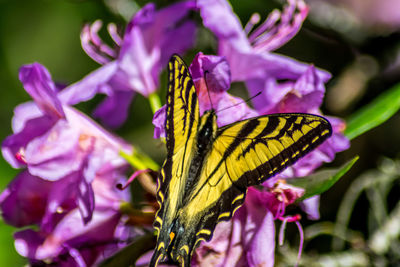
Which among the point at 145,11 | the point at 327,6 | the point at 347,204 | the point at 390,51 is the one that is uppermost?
the point at 145,11

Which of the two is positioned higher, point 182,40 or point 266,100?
point 182,40

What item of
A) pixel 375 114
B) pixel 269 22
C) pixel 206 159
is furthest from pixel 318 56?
pixel 206 159

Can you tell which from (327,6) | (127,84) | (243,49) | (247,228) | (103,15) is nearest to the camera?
(247,228)

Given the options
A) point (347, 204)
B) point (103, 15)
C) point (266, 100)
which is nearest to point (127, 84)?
point (266, 100)

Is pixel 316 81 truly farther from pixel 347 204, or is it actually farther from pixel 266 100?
pixel 347 204

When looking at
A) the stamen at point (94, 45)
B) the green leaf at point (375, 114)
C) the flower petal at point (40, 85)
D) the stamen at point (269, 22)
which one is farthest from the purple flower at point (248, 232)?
the stamen at point (94, 45)

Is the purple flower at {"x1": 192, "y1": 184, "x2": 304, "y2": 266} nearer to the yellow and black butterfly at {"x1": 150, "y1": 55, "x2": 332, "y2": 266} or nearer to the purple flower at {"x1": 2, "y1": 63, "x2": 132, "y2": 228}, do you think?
the yellow and black butterfly at {"x1": 150, "y1": 55, "x2": 332, "y2": 266}
